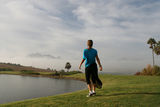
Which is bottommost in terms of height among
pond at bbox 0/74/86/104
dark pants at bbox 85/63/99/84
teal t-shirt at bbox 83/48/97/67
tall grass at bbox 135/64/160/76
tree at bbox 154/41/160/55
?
pond at bbox 0/74/86/104

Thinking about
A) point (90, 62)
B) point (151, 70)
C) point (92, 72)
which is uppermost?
point (90, 62)

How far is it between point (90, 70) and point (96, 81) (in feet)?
2.44

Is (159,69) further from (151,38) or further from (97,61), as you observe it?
(97,61)

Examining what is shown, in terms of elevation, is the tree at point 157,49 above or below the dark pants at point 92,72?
above

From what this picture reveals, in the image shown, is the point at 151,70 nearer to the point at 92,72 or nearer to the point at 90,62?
the point at 92,72

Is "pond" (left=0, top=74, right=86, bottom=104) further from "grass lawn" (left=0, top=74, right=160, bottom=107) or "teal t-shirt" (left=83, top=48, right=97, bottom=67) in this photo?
"teal t-shirt" (left=83, top=48, right=97, bottom=67)

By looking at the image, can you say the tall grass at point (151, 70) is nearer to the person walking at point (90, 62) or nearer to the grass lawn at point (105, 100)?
the grass lawn at point (105, 100)

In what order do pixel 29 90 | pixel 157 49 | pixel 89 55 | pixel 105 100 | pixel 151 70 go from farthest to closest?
1. pixel 157 49
2. pixel 151 70
3. pixel 29 90
4. pixel 89 55
5. pixel 105 100

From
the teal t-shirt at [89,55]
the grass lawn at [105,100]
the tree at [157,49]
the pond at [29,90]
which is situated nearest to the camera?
the grass lawn at [105,100]

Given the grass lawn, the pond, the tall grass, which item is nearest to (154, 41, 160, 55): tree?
the tall grass

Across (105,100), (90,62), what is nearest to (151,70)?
(90,62)

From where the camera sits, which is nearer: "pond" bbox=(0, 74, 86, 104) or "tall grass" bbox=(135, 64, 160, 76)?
"pond" bbox=(0, 74, 86, 104)

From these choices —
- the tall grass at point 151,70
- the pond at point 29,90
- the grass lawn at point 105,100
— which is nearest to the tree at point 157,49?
the tall grass at point 151,70

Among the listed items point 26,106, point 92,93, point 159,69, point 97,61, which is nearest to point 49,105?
point 26,106
